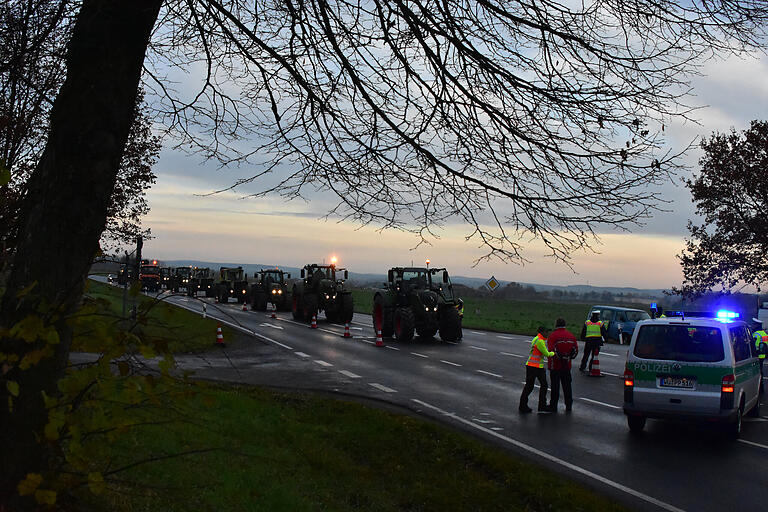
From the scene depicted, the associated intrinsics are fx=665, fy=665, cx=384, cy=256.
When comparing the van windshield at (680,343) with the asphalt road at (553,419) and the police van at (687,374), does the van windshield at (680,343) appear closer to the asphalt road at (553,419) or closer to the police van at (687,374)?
the police van at (687,374)

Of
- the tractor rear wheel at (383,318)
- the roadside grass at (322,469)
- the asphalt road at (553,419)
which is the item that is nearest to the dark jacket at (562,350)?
the asphalt road at (553,419)

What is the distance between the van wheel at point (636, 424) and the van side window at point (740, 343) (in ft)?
5.79

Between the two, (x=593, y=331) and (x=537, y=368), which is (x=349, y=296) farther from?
(x=537, y=368)

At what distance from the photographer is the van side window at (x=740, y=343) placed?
35.3 feet

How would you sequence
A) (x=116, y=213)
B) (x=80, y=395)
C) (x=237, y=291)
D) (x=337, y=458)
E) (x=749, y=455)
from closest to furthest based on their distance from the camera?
(x=80, y=395)
(x=337, y=458)
(x=749, y=455)
(x=116, y=213)
(x=237, y=291)

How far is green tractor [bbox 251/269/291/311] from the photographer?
43094mm

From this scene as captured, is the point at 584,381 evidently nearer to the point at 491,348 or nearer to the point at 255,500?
the point at 491,348

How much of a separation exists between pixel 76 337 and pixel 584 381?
15069 mm

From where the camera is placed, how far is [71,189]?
3.99 metres

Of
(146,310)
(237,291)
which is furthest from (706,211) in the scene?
(237,291)

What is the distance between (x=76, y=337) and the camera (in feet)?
11.3

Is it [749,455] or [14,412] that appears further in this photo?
[749,455]

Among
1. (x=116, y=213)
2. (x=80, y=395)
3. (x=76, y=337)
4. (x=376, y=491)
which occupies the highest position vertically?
(x=116, y=213)

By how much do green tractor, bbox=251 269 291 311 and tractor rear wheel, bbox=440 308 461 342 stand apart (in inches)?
784
